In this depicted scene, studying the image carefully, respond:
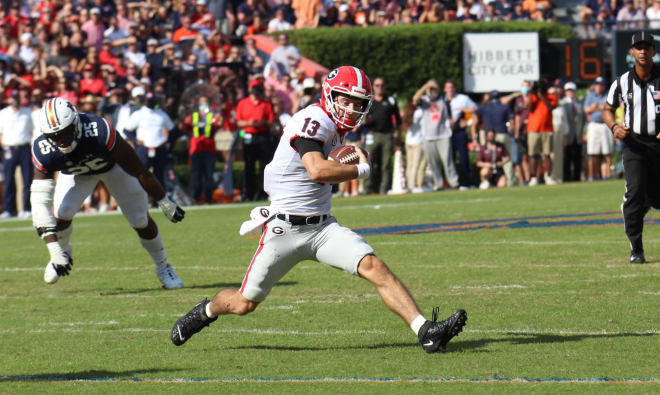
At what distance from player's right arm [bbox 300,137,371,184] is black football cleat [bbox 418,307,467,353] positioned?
0.94 metres

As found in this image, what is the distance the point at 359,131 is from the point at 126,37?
594cm

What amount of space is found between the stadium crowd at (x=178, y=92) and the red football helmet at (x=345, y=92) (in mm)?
13106

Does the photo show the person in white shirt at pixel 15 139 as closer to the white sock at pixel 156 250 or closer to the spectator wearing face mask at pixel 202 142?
the spectator wearing face mask at pixel 202 142

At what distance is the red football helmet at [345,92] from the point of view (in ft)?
22.6

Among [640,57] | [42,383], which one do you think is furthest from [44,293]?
[640,57]

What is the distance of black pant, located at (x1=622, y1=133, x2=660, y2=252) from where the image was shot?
34.7ft

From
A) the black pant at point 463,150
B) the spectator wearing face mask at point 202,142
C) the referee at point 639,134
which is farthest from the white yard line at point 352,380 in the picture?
the black pant at point 463,150

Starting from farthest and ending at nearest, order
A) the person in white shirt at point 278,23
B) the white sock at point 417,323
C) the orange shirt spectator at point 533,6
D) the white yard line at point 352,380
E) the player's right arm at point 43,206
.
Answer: the orange shirt spectator at point 533,6
the person in white shirt at point 278,23
the player's right arm at point 43,206
the white sock at point 417,323
the white yard line at point 352,380

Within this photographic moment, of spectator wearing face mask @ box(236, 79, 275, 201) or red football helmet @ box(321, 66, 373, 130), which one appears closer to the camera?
red football helmet @ box(321, 66, 373, 130)

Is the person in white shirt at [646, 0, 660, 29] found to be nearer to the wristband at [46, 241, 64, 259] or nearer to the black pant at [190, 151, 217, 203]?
the black pant at [190, 151, 217, 203]

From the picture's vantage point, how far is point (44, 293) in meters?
10.4

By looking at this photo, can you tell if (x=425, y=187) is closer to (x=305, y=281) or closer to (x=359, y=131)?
(x=359, y=131)

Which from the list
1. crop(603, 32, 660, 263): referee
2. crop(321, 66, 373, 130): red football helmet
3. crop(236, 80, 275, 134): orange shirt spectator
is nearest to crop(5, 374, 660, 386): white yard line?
crop(321, 66, 373, 130): red football helmet

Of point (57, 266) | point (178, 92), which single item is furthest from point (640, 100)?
point (178, 92)
